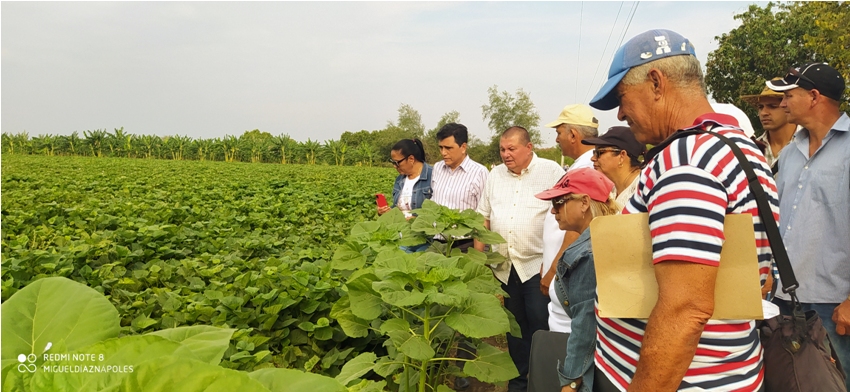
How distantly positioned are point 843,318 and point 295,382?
2.79m

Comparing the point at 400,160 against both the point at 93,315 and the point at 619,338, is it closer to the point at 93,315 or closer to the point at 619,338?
the point at 619,338

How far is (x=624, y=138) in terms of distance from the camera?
298 centimetres

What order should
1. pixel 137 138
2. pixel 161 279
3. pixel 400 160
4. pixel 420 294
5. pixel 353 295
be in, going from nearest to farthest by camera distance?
1. pixel 420 294
2. pixel 353 295
3. pixel 161 279
4. pixel 400 160
5. pixel 137 138

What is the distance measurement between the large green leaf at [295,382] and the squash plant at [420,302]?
1.66 meters

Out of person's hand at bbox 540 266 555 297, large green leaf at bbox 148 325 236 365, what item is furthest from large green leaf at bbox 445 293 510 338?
large green leaf at bbox 148 325 236 365

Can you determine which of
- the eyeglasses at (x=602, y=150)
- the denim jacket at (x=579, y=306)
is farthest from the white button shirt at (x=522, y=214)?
the denim jacket at (x=579, y=306)

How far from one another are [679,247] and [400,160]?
4.02 m

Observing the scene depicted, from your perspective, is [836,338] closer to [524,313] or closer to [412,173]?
[524,313]

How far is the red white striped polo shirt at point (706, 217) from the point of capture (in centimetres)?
120

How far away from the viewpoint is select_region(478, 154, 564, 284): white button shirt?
147 inches

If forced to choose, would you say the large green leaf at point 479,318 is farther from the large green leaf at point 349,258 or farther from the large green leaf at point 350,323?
the large green leaf at point 349,258

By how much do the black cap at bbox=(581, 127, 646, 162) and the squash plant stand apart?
1.00m

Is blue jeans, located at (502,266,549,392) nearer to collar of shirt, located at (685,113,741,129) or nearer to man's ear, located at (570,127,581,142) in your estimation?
man's ear, located at (570,127,581,142)

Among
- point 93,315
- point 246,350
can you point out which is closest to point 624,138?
point 246,350
